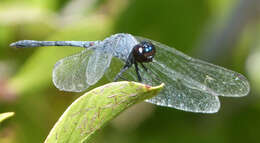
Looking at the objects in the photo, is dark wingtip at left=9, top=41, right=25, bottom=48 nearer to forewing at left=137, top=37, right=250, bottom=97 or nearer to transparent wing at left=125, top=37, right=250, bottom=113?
transparent wing at left=125, top=37, right=250, bottom=113

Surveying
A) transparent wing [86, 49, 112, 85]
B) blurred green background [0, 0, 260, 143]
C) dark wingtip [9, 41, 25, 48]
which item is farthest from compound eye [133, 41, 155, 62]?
dark wingtip [9, 41, 25, 48]

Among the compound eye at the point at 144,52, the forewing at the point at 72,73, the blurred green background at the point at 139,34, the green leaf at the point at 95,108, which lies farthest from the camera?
the blurred green background at the point at 139,34

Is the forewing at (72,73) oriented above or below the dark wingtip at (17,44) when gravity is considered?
below

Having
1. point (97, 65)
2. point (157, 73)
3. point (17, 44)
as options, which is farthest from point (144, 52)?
point (17, 44)

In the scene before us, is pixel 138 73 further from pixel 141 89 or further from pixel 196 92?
pixel 141 89

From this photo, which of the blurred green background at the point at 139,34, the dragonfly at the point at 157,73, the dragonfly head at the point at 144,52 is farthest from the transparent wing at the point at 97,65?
the blurred green background at the point at 139,34

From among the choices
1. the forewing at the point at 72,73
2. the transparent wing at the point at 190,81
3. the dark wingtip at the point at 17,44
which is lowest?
the transparent wing at the point at 190,81

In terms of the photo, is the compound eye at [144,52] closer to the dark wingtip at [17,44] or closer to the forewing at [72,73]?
the forewing at [72,73]
